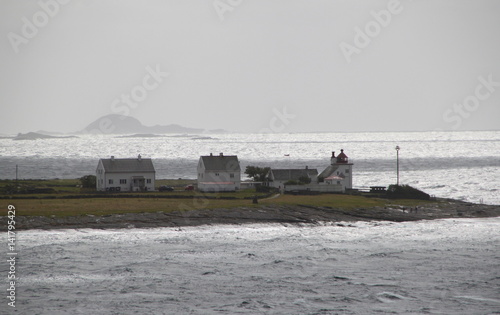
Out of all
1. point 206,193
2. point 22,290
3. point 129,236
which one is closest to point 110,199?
A: point 206,193

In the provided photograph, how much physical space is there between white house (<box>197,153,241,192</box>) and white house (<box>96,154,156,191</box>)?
19.8 ft

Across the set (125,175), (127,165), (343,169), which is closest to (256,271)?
(125,175)

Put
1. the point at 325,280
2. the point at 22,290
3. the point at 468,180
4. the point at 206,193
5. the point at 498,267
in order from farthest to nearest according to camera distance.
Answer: the point at 468,180 → the point at 206,193 → the point at 498,267 → the point at 325,280 → the point at 22,290

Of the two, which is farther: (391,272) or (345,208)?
→ (345,208)

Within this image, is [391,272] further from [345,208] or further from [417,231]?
[345,208]

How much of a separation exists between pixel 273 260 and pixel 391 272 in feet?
24.0

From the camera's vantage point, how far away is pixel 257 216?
62125 millimetres

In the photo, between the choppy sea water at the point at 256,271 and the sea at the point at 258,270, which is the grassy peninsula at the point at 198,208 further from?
the choppy sea water at the point at 256,271

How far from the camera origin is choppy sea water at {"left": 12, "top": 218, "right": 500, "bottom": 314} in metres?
34.7

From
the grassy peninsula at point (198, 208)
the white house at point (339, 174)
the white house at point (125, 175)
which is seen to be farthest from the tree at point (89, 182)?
the white house at point (339, 174)

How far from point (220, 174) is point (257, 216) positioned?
75.8 feet

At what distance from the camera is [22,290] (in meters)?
36.9

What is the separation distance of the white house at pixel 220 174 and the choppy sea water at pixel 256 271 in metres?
25.3

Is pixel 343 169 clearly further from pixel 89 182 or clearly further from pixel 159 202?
pixel 89 182
